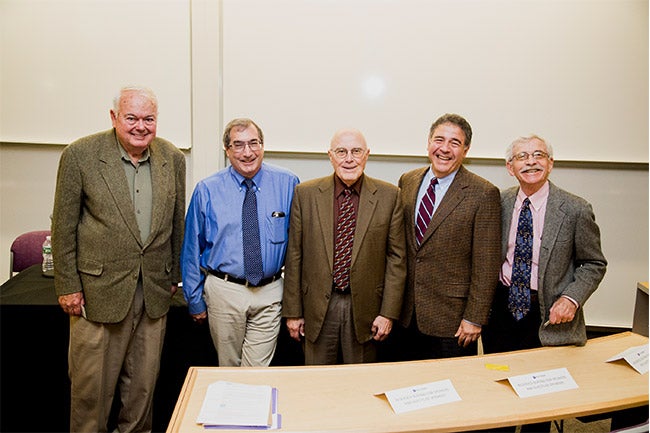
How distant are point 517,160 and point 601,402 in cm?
106

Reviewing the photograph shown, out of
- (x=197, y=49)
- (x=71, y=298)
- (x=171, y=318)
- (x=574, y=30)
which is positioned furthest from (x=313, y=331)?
(x=574, y=30)

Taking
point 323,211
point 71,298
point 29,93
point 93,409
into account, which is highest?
point 29,93

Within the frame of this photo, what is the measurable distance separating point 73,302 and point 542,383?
1.99 metres

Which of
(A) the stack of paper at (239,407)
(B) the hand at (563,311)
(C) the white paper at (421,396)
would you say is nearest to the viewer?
(A) the stack of paper at (239,407)

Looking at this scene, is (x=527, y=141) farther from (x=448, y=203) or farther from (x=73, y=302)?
(x=73, y=302)

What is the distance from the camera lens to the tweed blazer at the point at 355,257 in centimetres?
223

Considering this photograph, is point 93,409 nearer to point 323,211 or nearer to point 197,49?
point 323,211

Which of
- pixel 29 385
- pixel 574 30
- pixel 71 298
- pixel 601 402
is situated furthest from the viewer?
pixel 574 30

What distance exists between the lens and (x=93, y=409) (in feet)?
7.46

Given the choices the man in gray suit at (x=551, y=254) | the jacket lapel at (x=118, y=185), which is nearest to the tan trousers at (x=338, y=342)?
the man in gray suit at (x=551, y=254)

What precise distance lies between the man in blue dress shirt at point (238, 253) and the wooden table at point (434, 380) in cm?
54

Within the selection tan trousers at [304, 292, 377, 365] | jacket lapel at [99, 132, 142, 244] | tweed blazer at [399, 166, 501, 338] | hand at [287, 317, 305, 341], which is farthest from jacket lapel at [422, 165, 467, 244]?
jacket lapel at [99, 132, 142, 244]

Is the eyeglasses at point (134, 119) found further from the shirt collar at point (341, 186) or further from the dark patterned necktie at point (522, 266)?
the dark patterned necktie at point (522, 266)

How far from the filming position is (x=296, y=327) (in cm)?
234
